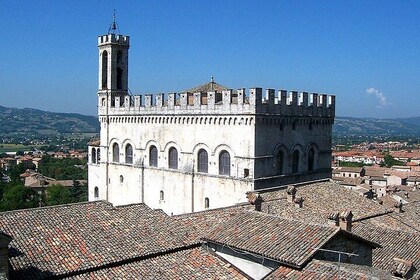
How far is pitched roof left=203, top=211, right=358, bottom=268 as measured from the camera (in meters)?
16.0

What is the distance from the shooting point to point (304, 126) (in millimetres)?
32531

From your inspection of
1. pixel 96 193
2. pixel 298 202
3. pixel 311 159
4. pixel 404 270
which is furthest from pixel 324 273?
pixel 96 193

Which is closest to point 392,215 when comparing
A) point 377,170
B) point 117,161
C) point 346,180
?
point 117,161

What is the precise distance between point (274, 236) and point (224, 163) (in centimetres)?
1317

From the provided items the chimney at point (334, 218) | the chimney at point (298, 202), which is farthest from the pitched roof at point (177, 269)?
the chimney at point (298, 202)

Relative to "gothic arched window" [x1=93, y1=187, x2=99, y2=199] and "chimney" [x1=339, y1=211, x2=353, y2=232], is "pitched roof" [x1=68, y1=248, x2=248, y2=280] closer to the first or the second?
"chimney" [x1=339, y1=211, x2=353, y2=232]

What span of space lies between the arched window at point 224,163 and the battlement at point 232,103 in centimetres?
251

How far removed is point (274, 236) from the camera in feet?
57.0

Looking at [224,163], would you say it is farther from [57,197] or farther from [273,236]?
[57,197]

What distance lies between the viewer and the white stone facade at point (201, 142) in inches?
1147

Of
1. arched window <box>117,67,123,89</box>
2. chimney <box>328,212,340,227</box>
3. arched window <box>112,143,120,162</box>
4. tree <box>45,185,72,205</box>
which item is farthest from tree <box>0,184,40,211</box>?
chimney <box>328,212,340,227</box>

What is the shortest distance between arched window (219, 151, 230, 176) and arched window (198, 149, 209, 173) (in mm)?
1143

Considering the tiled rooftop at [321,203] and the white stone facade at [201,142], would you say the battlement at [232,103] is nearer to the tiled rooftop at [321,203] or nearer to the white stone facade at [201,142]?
the white stone facade at [201,142]

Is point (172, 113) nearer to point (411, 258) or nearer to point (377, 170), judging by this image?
point (411, 258)
